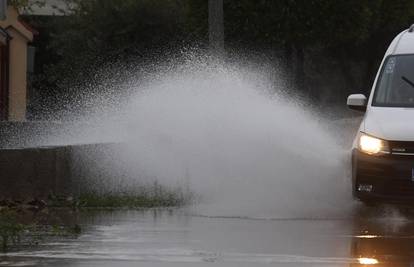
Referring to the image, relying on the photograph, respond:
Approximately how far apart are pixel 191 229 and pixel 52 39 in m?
34.7

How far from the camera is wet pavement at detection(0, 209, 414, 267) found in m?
10.2

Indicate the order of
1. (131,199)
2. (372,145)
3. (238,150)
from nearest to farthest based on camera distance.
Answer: (372,145), (131,199), (238,150)

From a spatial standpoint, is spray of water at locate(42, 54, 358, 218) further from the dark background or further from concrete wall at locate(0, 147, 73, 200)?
the dark background

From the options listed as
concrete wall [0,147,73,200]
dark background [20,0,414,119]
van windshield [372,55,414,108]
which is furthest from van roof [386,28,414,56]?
dark background [20,0,414,119]

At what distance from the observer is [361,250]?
1088cm

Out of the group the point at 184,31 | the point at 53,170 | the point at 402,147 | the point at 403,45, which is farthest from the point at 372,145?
the point at 184,31

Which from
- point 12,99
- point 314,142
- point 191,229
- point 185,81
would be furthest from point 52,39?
point 191,229

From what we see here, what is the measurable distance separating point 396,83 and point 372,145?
5.45 feet

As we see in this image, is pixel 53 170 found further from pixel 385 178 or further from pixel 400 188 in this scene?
pixel 400 188

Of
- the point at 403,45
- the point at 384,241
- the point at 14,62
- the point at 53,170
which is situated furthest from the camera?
the point at 14,62

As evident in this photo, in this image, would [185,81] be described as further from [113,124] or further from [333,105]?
[333,105]

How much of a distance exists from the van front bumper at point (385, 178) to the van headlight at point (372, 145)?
0.16ft

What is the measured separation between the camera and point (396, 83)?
14.5 meters

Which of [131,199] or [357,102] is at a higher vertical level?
[357,102]
